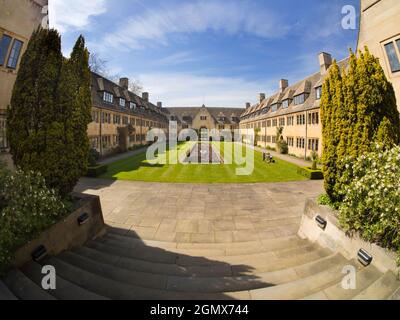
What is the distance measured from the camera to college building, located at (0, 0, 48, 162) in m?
8.53

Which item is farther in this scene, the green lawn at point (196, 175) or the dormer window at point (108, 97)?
the dormer window at point (108, 97)

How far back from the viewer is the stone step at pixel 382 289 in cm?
379

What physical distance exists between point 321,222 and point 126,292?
18.8 feet

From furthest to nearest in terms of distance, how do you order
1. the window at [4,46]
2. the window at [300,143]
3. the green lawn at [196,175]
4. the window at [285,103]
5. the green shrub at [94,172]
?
the window at [285,103] < the window at [300,143] < the green shrub at [94,172] < the green lawn at [196,175] < the window at [4,46]

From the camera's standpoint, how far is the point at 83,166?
7.56 m

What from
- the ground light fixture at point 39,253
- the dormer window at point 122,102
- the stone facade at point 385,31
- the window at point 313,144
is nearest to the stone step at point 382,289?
the ground light fixture at point 39,253

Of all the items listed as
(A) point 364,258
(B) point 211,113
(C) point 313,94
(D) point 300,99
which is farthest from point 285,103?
(B) point 211,113

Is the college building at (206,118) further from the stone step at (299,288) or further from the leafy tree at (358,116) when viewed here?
the stone step at (299,288)

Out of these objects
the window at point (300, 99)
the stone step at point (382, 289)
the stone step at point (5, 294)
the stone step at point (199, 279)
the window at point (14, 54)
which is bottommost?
the stone step at point (199, 279)

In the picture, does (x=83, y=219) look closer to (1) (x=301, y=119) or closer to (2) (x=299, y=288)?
(2) (x=299, y=288)

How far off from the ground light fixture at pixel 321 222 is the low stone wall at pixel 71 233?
24.0 ft
